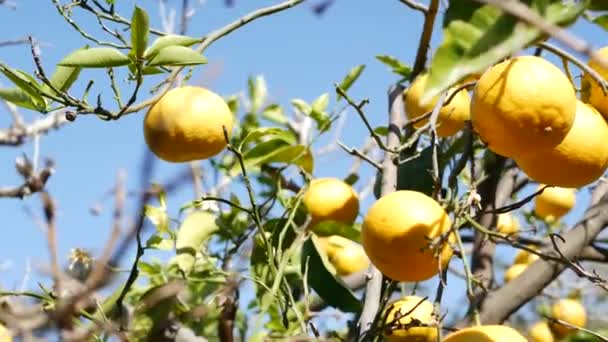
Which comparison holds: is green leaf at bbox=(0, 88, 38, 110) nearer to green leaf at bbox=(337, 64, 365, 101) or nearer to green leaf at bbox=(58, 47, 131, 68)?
green leaf at bbox=(58, 47, 131, 68)

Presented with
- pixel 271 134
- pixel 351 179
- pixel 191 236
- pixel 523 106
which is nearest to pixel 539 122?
pixel 523 106

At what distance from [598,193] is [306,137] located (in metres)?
0.61

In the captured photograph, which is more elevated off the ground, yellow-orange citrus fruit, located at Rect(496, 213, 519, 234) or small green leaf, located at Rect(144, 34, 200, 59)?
small green leaf, located at Rect(144, 34, 200, 59)

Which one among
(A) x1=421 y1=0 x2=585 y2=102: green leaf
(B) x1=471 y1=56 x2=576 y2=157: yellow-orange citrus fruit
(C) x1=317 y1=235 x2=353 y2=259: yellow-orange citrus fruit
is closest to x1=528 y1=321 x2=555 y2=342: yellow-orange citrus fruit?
(C) x1=317 y1=235 x2=353 y2=259: yellow-orange citrus fruit

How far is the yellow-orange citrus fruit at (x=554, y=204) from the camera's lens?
6.64ft

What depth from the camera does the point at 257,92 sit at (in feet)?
7.01

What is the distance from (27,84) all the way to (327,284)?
1.62ft

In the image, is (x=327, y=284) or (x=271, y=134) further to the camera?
(x=271, y=134)

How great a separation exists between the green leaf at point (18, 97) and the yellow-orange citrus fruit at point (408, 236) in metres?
0.42

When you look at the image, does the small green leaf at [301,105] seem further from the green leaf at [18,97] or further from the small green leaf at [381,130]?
the green leaf at [18,97]

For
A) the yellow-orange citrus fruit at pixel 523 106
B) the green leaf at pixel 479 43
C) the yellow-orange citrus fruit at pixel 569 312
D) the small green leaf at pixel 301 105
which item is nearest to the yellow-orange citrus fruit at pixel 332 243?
the small green leaf at pixel 301 105

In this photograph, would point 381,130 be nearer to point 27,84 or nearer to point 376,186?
point 376,186

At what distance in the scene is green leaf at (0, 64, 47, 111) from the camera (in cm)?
98

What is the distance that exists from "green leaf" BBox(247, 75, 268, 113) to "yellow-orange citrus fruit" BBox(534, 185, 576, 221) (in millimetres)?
673
